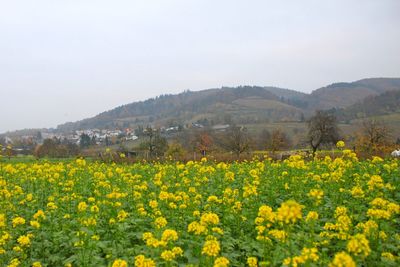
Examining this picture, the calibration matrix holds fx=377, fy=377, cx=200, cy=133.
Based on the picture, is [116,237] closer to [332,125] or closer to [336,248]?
[336,248]

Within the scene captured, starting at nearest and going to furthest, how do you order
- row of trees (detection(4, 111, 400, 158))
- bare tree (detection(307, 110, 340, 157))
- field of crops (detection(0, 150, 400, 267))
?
field of crops (detection(0, 150, 400, 267)) → row of trees (detection(4, 111, 400, 158)) → bare tree (detection(307, 110, 340, 157))

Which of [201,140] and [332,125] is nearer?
[332,125]

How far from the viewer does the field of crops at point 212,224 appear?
6160mm

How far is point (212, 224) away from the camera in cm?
748

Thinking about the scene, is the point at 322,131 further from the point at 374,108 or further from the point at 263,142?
the point at 374,108

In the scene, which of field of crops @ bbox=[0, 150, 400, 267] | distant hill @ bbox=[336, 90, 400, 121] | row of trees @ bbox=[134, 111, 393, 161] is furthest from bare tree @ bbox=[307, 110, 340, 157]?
distant hill @ bbox=[336, 90, 400, 121]

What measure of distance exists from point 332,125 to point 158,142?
31.4 metres

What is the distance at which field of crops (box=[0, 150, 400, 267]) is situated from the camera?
6.16 meters

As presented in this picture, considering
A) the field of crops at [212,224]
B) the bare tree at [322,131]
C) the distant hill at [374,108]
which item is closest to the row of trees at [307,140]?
the bare tree at [322,131]

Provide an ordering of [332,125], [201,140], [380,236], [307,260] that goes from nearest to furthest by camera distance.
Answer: [307,260]
[380,236]
[332,125]
[201,140]

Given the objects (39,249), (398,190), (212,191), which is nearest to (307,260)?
(39,249)

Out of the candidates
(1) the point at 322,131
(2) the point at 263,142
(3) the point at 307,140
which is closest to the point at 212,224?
(1) the point at 322,131

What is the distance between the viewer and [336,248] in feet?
26.0

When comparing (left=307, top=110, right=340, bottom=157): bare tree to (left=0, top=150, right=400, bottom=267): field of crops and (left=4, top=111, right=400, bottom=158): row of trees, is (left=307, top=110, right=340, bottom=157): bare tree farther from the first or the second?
(left=0, top=150, right=400, bottom=267): field of crops
